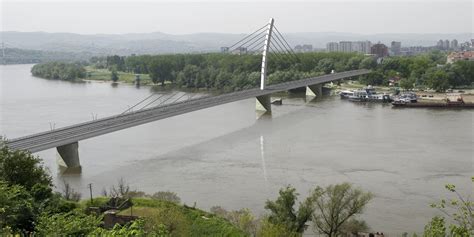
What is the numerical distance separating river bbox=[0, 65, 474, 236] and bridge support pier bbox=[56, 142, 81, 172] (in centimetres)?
16

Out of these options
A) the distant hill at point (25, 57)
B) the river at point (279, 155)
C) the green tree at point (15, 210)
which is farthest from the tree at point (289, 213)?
the distant hill at point (25, 57)

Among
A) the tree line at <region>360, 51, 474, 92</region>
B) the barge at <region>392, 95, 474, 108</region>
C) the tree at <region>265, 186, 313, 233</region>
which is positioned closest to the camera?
the tree at <region>265, 186, 313, 233</region>

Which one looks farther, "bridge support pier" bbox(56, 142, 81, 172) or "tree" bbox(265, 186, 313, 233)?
"bridge support pier" bbox(56, 142, 81, 172)

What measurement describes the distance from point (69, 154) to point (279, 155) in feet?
9.68

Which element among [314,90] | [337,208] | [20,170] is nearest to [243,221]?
[337,208]

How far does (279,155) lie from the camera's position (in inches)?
319

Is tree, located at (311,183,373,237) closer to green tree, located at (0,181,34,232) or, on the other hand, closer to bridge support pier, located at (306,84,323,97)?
green tree, located at (0,181,34,232)

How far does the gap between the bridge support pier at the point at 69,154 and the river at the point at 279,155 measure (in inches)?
6.3

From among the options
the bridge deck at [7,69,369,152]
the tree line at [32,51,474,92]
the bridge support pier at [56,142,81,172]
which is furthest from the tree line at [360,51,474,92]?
the bridge support pier at [56,142,81,172]

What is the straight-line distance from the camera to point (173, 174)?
696 cm

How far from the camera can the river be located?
6047 millimetres

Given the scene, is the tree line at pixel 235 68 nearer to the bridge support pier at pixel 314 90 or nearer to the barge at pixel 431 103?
the bridge support pier at pixel 314 90

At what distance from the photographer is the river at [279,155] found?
A: 6047 mm

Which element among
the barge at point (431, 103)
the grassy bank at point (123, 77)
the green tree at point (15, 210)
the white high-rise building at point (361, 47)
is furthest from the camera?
the white high-rise building at point (361, 47)
